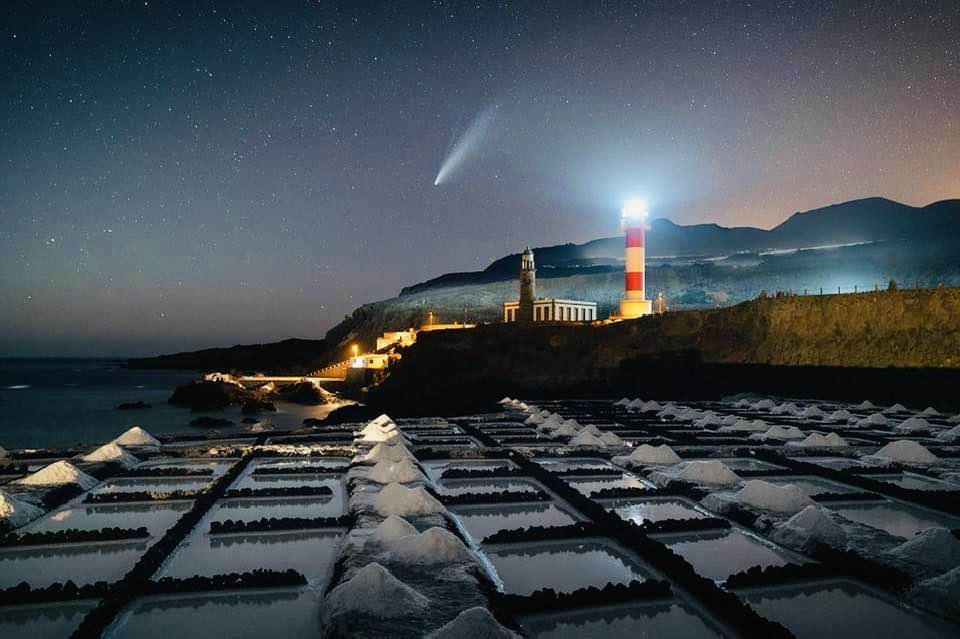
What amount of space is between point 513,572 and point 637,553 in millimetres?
1816

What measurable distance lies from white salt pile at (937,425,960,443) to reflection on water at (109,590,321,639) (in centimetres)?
1666

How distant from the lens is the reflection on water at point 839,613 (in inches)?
233

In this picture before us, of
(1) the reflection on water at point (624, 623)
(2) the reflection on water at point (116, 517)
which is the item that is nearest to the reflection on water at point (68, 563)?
(2) the reflection on water at point (116, 517)

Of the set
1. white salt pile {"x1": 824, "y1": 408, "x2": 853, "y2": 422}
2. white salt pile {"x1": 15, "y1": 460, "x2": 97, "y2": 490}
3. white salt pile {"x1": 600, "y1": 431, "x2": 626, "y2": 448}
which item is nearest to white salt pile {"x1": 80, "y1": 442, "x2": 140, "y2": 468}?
white salt pile {"x1": 15, "y1": 460, "x2": 97, "y2": 490}

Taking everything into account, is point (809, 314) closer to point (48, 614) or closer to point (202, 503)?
point (202, 503)

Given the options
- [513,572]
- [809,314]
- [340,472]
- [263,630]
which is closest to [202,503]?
[340,472]

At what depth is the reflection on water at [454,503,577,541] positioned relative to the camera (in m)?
9.32

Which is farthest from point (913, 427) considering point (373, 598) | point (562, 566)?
point (373, 598)

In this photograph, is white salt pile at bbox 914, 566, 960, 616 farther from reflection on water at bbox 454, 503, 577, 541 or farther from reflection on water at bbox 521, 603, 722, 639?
reflection on water at bbox 454, 503, 577, 541

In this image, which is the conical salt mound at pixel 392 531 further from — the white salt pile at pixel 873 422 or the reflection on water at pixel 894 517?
the white salt pile at pixel 873 422

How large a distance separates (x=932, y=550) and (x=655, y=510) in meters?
3.88

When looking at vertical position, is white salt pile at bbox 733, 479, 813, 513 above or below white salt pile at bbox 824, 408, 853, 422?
above

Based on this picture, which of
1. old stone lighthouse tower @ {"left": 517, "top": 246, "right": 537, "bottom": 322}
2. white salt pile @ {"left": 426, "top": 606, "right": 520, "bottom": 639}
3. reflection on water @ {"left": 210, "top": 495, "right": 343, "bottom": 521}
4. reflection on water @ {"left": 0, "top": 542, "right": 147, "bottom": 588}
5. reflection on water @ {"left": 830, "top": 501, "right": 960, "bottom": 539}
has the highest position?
old stone lighthouse tower @ {"left": 517, "top": 246, "right": 537, "bottom": 322}

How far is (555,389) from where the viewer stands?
126ft
